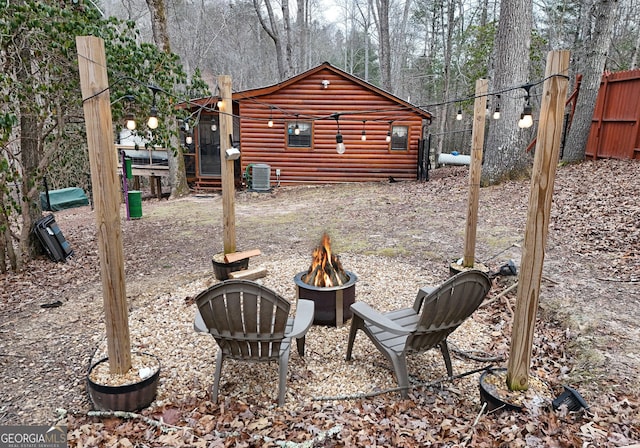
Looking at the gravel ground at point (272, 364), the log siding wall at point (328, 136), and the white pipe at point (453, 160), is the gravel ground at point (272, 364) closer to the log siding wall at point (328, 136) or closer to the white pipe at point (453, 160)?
the log siding wall at point (328, 136)

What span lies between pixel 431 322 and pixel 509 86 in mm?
9928

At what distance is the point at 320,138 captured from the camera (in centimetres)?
1455

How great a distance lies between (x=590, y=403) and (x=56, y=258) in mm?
7442

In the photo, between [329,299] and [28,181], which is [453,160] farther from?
[28,181]

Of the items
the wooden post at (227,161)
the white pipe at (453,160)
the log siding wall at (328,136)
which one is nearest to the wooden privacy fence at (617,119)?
the log siding wall at (328,136)

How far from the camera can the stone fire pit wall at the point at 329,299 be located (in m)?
4.11

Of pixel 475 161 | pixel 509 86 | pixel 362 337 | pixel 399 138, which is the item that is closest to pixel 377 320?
pixel 362 337

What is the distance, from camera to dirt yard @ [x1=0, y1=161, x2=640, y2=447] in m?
2.72

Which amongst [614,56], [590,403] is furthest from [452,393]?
[614,56]

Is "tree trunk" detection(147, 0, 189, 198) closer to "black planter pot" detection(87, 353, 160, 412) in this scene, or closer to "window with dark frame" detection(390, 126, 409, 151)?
"window with dark frame" detection(390, 126, 409, 151)

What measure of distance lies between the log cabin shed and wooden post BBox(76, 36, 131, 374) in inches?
427

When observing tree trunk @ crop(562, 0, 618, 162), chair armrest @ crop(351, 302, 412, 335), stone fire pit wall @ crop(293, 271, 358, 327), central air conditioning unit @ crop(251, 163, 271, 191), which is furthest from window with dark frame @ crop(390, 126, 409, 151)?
chair armrest @ crop(351, 302, 412, 335)

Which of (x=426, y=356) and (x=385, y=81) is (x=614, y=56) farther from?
(x=426, y=356)

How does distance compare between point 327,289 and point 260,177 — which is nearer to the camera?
point 327,289
